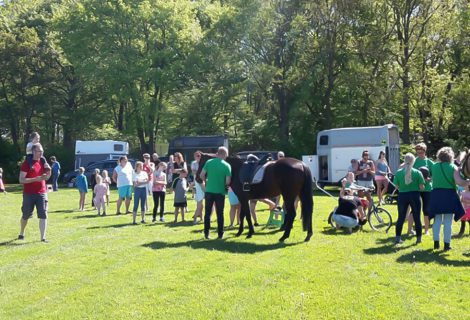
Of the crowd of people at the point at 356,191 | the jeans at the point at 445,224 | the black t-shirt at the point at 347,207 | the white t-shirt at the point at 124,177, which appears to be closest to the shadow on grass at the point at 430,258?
the jeans at the point at 445,224

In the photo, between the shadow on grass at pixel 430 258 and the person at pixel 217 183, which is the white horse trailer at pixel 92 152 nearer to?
the person at pixel 217 183

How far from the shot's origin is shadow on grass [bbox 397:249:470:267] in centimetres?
787

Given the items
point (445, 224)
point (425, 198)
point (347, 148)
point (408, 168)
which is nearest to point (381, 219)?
point (425, 198)

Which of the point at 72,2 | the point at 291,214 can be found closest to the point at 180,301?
the point at 291,214

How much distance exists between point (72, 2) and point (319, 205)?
3229cm

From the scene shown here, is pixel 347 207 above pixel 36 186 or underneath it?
underneath

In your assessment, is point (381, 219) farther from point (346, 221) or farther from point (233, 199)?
point (233, 199)

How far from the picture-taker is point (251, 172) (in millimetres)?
10719

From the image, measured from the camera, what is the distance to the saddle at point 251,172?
1057 cm

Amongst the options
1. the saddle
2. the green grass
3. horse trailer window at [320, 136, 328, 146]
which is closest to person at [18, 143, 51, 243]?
the green grass

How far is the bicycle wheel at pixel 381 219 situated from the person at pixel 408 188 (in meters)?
1.80

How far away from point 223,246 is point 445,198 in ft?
12.9

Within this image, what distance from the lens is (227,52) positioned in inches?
1389

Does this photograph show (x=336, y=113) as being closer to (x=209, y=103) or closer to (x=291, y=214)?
(x=209, y=103)
